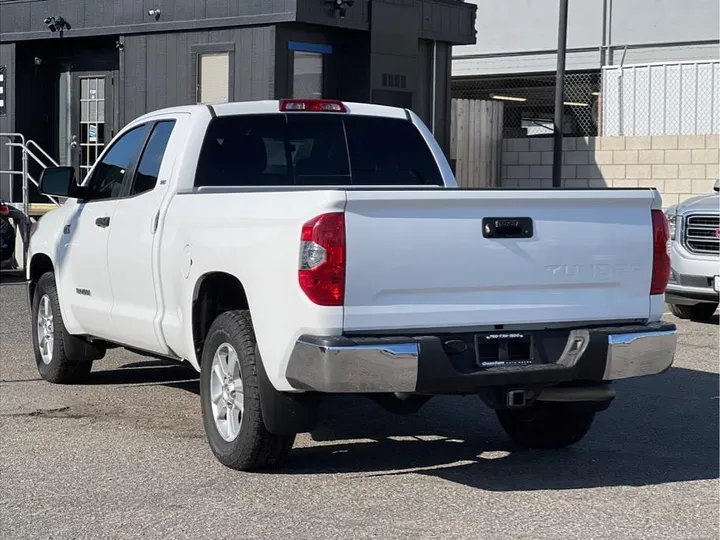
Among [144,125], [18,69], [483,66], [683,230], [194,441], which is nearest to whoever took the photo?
[194,441]

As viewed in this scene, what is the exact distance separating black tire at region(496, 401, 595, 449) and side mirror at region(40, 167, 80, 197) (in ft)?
10.7

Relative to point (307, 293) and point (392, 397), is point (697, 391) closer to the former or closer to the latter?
point (392, 397)

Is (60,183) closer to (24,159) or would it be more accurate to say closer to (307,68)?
(24,159)

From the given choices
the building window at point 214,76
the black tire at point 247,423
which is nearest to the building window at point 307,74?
the building window at point 214,76

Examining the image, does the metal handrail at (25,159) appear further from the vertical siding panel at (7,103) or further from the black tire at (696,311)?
the black tire at (696,311)

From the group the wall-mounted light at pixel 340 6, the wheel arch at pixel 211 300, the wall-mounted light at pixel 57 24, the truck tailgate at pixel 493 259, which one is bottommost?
the wheel arch at pixel 211 300

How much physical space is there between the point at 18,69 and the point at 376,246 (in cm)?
1609

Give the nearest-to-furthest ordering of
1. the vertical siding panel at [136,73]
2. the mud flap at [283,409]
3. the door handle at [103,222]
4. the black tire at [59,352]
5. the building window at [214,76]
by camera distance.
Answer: the mud flap at [283,409], the door handle at [103,222], the black tire at [59,352], the building window at [214,76], the vertical siding panel at [136,73]

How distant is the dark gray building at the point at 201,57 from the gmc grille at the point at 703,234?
24.4 ft

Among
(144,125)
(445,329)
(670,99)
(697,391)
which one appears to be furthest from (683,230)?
(670,99)

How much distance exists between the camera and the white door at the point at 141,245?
7297mm

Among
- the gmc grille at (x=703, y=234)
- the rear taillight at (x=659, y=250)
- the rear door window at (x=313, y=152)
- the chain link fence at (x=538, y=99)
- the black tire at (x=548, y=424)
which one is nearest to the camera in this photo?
the rear taillight at (x=659, y=250)

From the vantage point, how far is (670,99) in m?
23.3

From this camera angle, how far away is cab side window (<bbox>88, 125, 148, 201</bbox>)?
8.04 meters
